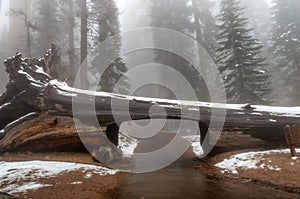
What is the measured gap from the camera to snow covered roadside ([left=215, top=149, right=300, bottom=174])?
28.2ft

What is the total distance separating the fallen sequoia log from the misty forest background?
715 centimetres

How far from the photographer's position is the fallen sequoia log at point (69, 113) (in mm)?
10328

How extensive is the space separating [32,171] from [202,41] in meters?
20.8

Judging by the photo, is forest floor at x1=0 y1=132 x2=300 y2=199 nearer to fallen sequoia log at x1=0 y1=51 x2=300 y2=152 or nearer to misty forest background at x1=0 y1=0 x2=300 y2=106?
fallen sequoia log at x1=0 y1=51 x2=300 y2=152

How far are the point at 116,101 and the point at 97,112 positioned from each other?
875 mm

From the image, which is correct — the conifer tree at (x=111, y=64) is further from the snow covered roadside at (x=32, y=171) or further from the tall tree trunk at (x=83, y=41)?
the snow covered roadside at (x=32, y=171)

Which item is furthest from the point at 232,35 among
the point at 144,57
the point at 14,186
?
the point at 144,57

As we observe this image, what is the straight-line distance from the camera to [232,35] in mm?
20344

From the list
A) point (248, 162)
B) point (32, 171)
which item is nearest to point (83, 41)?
point (32, 171)

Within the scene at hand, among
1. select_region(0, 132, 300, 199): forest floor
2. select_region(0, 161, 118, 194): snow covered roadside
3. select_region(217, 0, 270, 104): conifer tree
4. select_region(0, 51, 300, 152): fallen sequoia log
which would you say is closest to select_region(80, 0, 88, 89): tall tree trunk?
select_region(0, 51, 300, 152): fallen sequoia log

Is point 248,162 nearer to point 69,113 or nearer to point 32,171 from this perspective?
point 69,113

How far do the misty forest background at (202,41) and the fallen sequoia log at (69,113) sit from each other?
7145 mm

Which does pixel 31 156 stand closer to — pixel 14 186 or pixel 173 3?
pixel 14 186

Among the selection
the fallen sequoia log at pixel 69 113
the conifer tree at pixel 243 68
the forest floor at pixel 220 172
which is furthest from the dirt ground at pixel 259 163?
the conifer tree at pixel 243 68
